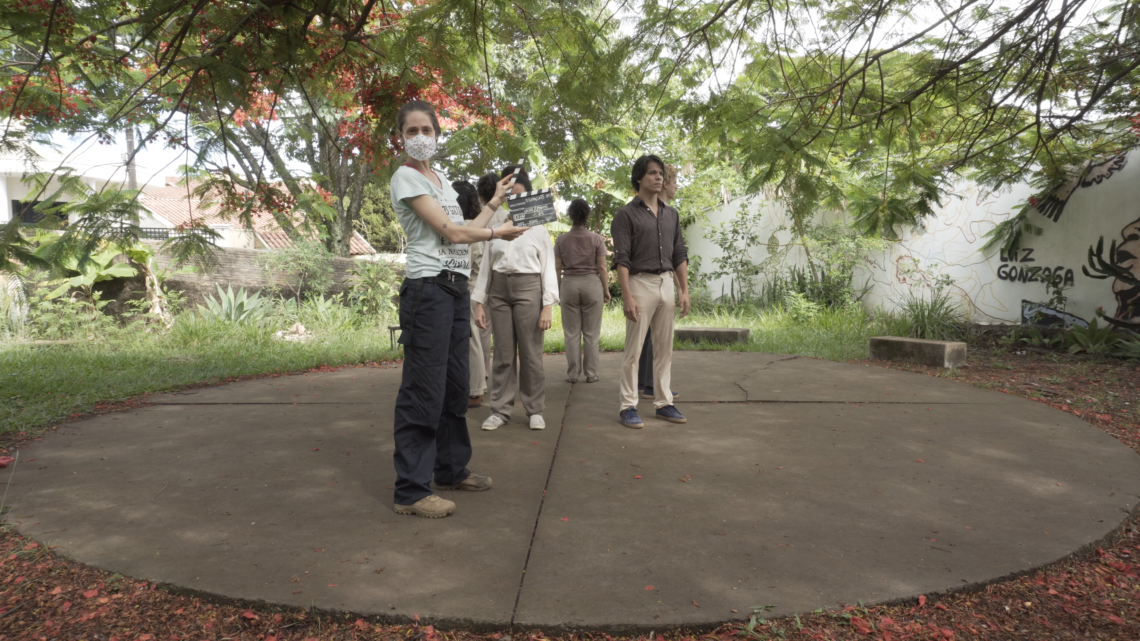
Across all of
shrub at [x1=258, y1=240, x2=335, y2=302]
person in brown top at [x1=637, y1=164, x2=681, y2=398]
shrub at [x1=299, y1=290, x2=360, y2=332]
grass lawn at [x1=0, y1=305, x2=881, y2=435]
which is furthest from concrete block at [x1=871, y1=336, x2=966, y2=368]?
shrub at [x1=258, y1=240, x2=335, y2=302]

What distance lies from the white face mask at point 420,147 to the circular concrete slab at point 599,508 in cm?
170

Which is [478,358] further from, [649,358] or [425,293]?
[425,293]

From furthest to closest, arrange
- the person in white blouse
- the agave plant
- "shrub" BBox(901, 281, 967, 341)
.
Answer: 1. the agave plant
2. "shrub" BBox(901, 281, 967, 341)
3. the person in white blouse

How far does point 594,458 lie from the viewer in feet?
14.2

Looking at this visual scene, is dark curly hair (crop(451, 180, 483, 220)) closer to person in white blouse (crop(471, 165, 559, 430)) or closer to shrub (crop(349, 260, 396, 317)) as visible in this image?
person in white blouse (crop(471, 165, 559, 430))

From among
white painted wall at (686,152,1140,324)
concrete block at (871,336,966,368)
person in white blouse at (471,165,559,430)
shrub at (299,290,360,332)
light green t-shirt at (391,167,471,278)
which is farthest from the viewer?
shrub at (299,290,360,332)

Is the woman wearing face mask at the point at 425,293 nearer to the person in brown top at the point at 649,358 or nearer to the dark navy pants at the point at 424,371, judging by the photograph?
the dark navy pants at the point at 424,371

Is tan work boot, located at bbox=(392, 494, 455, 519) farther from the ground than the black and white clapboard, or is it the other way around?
the black and white clapboard

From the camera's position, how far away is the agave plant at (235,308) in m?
11.1

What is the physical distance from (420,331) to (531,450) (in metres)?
1.50

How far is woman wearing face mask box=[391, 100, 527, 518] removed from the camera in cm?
328

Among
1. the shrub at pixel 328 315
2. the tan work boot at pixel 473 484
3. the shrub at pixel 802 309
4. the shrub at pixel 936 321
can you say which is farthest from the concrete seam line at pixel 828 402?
the shrub at pixel 328 315

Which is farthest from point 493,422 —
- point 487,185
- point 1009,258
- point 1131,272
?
point 1009,258

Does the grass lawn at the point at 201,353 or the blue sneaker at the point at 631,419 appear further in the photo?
the grass lawn at the point at 201,353
